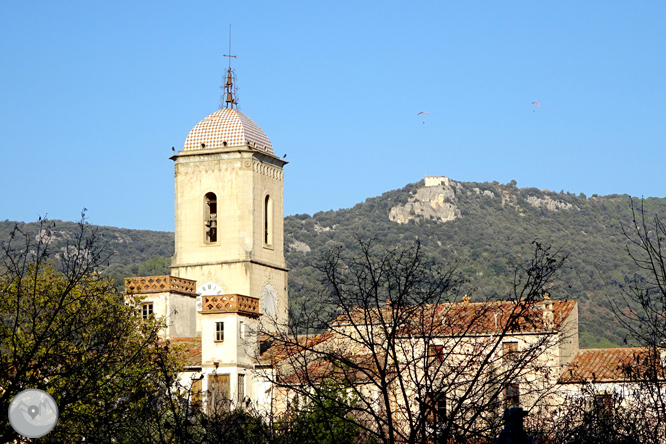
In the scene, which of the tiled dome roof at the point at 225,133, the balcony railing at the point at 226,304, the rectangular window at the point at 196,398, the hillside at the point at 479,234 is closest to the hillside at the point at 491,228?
the hillside at the point at 479,234

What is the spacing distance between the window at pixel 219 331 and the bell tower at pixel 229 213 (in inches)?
236

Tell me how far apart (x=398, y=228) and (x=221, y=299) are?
90660 mm

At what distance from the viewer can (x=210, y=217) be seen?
53719mm

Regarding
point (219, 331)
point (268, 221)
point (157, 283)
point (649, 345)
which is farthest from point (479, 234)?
point (649, 345)

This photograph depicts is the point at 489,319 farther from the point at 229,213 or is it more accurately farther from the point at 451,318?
the point at 229,213

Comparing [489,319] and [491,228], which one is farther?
[491,228]

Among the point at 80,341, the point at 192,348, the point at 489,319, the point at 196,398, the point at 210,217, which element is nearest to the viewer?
the point at 489,319

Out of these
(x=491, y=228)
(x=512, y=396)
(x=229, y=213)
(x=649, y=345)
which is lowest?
(x=512, y=396)

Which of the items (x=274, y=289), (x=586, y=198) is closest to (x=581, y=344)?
(x=274, y=289)

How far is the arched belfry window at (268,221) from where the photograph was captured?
54375mm

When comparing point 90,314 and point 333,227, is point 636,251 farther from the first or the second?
point 90,314

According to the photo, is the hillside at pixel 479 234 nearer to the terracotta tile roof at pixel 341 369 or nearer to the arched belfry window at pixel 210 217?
the arched belfry window at pixel 210 217

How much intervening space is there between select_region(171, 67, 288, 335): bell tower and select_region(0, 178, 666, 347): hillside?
18616 millimetres

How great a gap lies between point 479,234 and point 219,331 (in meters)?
87.1
